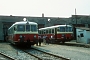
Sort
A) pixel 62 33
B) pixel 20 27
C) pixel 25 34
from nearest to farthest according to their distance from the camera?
pixel 25 34 < pixel 20 27 < pixel 62 33

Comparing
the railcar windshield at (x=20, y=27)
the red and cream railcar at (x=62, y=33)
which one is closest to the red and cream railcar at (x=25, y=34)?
the railcar windshield at (x=20, y=27)

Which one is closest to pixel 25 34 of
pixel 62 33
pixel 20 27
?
pixel 20 27

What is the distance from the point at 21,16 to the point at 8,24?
3.78 meters

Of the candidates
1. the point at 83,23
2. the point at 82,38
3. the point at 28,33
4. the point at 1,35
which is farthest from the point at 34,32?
the point at 83,23

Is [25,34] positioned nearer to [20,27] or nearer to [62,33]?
[20,27]

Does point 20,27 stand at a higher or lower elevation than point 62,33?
higher

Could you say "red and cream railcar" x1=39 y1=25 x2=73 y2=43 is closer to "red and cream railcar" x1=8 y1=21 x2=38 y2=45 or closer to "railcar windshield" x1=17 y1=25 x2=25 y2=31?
"red and cream railcar" x1=8 y1=21 x2=38 y2=45

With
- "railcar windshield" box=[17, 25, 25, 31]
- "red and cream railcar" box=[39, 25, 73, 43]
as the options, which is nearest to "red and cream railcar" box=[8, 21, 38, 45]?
"railcar windshield" box=[17, 25, 25, 31]

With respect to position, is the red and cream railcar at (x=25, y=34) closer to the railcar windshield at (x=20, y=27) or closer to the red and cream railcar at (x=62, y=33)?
the railcar windshield at (x=20, y=27)

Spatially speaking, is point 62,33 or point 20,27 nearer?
point 20,27

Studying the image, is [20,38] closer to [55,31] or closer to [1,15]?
[55,31]

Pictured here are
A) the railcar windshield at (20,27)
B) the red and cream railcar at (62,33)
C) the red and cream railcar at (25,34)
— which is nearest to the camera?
the red and cream railcar at (25,34)

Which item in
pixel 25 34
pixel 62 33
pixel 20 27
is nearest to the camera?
pixel 25 34

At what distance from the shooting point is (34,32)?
19.6 meters
